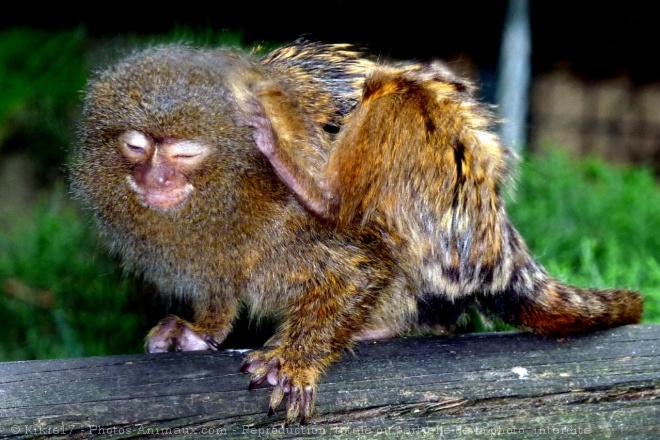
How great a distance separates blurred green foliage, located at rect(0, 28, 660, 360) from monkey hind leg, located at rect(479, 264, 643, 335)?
1.19 meters

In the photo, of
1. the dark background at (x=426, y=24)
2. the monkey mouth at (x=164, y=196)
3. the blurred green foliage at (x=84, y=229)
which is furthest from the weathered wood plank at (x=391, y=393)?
the dark background at (x=426, y=24)

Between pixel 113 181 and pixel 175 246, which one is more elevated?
pixel 113 181

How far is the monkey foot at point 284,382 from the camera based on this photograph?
243cm

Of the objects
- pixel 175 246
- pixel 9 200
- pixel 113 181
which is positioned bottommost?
pixel 9 200

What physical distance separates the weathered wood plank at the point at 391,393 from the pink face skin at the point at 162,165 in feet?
1.53

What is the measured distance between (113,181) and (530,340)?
52.5 inches

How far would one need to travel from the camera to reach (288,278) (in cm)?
291

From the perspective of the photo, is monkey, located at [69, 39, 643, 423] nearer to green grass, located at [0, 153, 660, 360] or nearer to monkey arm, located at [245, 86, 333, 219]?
monkey arm, located at [245, 86, 333, 219]

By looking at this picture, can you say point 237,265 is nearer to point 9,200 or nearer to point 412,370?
point 412,370

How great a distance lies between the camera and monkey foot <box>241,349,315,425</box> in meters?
2.43

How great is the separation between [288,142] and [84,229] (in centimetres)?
305

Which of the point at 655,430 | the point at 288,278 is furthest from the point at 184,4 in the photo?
the point at 655,430

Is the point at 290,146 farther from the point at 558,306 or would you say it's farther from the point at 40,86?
the point at 40,86

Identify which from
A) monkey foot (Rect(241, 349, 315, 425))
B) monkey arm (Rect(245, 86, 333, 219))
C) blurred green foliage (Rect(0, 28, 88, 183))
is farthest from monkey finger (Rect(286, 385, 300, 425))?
blurred green foliage (Rect(0, 28, 88, 183))
